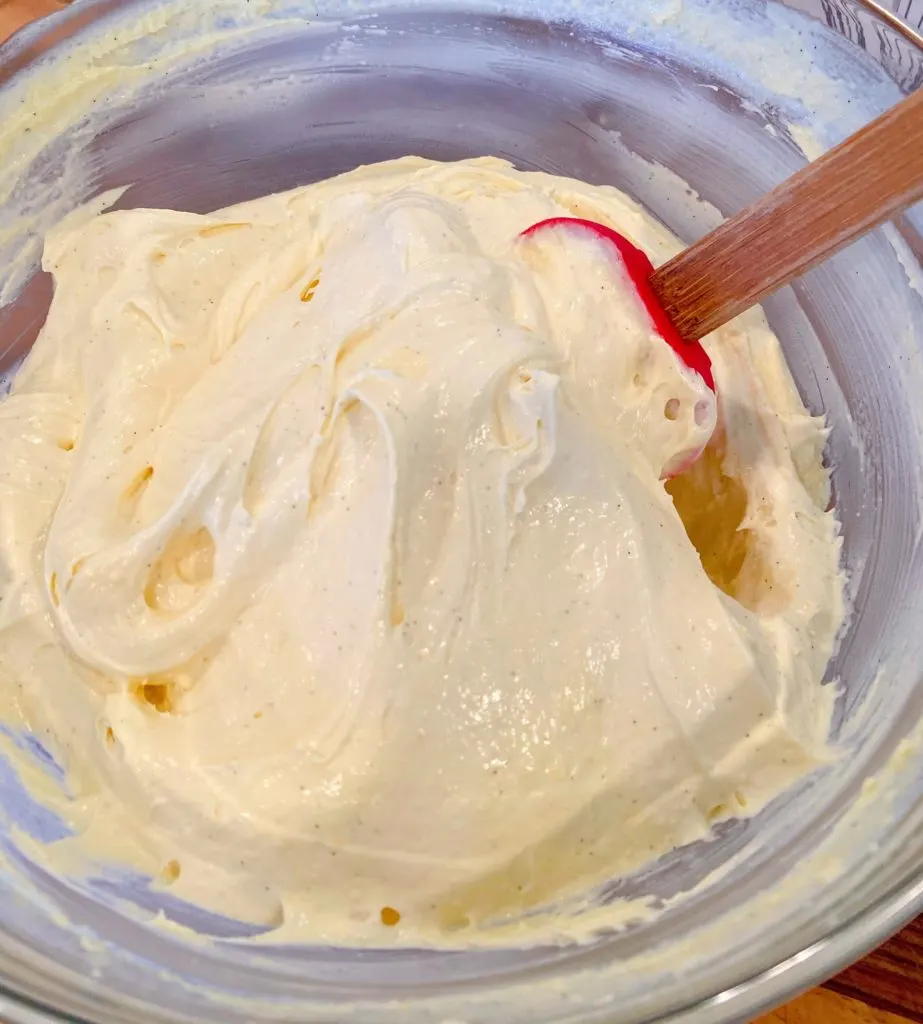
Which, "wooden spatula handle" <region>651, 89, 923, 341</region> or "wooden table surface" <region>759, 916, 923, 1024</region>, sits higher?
"wooden spatula handle" <region>651, 89, 923, 341</region>

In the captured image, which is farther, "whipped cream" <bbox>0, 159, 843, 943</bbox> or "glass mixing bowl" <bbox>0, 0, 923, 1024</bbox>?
"whipped cream" <bbox>0, 159, 843, 943</bbox>

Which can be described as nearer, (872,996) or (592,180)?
(872,996)

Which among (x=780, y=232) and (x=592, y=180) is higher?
(x=592, y=180)

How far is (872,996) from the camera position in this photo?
3.29 feet

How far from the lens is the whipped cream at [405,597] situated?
0.92 metres

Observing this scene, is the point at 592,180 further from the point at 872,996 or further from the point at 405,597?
the point at 872,996

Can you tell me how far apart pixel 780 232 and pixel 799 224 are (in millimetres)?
24

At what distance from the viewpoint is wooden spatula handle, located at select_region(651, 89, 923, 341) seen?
85 centimetres

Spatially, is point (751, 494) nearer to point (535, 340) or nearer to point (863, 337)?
point (863, 337)

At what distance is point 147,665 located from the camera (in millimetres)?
998

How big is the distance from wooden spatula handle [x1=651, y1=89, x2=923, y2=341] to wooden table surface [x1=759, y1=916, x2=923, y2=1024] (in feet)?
2.69

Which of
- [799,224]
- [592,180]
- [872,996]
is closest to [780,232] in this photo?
[799,224]

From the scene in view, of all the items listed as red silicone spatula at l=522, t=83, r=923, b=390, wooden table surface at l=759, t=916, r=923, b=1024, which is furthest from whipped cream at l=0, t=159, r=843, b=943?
wooden table surface at l=759, t=916, r=923, b=1024

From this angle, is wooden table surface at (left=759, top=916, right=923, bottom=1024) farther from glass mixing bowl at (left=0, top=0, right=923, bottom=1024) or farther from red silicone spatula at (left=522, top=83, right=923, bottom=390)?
red silicone spatula at (left=522, top=83, right=923, bottom=390)
